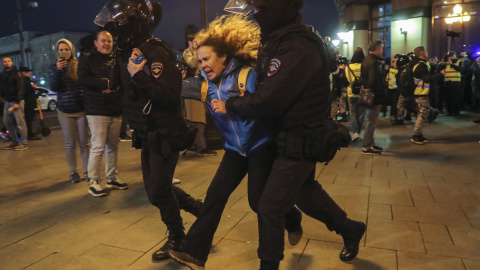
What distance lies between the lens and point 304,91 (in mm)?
2312

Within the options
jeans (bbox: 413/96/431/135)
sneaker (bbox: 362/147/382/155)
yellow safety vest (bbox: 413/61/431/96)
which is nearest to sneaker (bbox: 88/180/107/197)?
sneaker (bbox: 362/147/382/155)

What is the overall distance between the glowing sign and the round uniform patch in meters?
20.1

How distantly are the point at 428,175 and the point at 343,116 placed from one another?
652 centimetres

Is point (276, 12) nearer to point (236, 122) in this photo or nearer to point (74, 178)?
point (236, 122)

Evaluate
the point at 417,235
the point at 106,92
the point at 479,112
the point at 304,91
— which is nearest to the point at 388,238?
the point at 417,235

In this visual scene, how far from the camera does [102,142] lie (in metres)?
4.90

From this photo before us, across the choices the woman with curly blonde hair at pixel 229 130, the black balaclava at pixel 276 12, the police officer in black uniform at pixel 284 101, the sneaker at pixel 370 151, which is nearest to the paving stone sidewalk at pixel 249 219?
the sneaker at pixel 370 151

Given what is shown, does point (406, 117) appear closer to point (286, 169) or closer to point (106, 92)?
point (106, 92)

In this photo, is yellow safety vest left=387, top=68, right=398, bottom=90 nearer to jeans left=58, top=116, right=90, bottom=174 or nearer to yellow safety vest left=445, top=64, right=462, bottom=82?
yellow safety vest left=445, top=64, right=462, bottom=82

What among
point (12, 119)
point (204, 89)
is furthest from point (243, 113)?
point (12, 119)

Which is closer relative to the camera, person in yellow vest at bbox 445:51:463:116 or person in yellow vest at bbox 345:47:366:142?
person in yellow vest at bbox 345:47:366:142

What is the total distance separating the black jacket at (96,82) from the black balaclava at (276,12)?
9.17ft

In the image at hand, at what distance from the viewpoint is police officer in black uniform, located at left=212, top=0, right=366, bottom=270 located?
2.23 meters

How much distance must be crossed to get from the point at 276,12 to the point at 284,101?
1.75 feet
